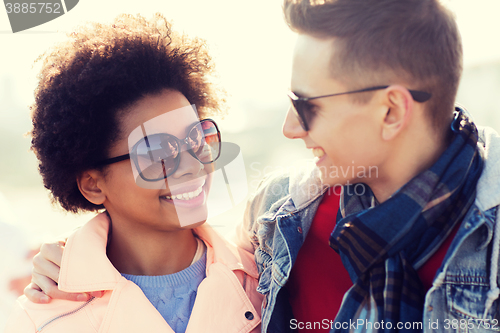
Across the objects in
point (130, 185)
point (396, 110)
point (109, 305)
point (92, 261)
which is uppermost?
point (396, 110)

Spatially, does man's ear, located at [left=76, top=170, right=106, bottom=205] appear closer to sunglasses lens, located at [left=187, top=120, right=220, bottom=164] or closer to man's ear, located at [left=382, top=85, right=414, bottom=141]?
sunglasses lens, located at [left=187, top=120, right=220, bottom=164]

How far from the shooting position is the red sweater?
5.40ft

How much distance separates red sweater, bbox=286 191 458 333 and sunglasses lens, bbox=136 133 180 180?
2.61 ft

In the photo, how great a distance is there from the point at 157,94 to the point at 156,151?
307mm

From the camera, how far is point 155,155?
1711mm

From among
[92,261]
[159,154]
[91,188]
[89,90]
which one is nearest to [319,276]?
[159,154]

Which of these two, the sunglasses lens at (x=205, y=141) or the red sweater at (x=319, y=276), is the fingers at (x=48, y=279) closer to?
the sunglasses lens at (x=205, y=141)

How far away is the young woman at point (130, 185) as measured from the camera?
5.37 ft

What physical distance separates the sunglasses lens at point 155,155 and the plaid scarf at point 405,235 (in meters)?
0.89

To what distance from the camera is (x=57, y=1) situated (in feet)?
7.68

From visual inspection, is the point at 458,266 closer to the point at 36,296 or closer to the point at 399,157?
the point at 399,157

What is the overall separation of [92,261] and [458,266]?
152cm

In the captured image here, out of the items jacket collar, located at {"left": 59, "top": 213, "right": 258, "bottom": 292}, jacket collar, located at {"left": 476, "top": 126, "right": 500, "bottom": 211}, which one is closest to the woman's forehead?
jacket collar, located at {"left": 59, "top": 213, "right": 258, "bottom": 292}

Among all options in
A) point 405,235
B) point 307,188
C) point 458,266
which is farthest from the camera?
point 307,188
